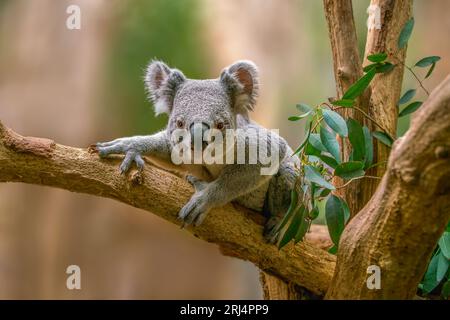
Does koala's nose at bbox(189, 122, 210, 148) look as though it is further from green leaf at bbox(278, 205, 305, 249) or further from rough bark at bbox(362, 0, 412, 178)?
rough bark at bbox(362, 0, 412, 178)

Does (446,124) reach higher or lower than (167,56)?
lower

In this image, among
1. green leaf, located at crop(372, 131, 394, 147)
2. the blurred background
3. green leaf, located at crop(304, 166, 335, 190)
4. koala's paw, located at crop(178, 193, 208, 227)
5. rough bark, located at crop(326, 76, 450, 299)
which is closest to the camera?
rough bark, located at crop(326, 76, 450, 299)

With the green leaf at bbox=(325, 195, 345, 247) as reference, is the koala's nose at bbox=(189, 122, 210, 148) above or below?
above

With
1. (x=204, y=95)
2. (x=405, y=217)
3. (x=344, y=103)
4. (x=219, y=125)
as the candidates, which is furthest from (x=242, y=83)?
(x=405, y=217)

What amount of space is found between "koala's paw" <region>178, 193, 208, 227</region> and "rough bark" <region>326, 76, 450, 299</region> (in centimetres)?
76

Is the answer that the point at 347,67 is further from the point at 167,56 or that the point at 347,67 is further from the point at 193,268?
the point at 193,268

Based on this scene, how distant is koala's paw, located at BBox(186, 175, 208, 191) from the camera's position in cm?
284

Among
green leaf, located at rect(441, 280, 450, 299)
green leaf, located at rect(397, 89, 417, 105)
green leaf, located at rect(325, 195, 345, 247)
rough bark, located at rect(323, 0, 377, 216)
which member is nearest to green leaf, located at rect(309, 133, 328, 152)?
green leaf, located at rect(325, 195, 345, 247)

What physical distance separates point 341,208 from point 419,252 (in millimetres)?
534

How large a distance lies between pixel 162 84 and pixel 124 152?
63cm

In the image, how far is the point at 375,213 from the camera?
2195 mm

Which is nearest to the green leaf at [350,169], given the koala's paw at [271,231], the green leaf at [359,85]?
the green leaf at [359,85]

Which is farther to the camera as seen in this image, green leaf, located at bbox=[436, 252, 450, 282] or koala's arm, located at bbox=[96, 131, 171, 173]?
green leaf, located at bbox=[436, 252, 450, 282]
